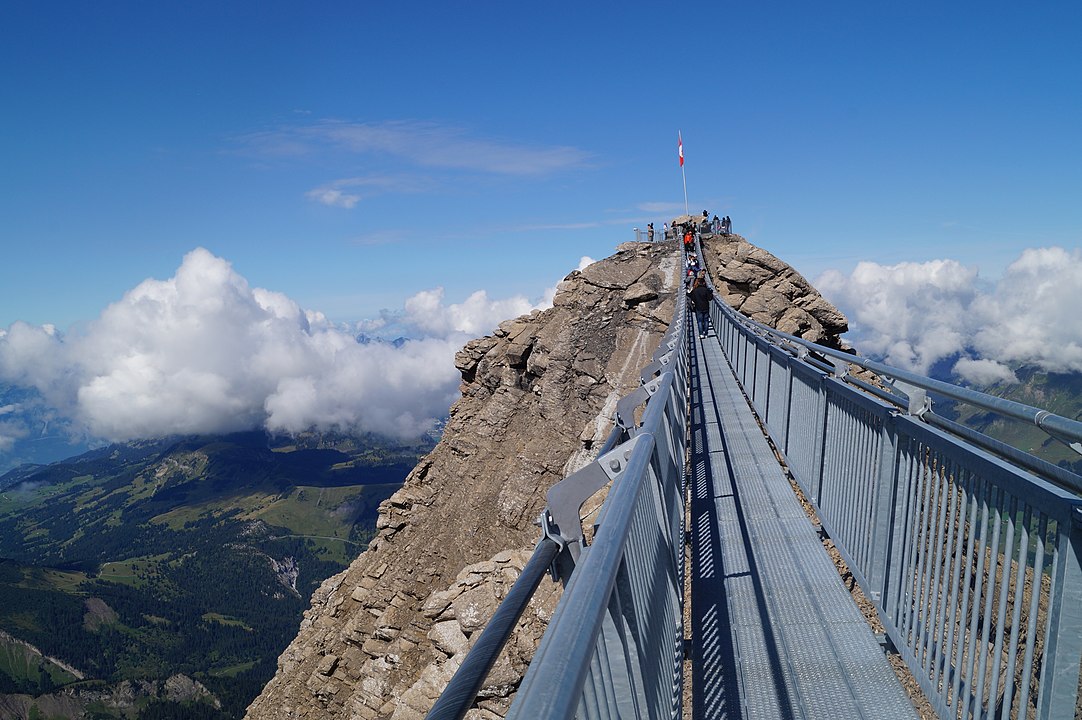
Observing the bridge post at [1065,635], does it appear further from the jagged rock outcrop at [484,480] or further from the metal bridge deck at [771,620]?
the jagged rock outcrop at [484,480]

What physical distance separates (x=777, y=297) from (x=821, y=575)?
79.6 ft

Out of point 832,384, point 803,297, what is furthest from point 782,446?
point 803,297

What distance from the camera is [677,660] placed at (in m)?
4.60

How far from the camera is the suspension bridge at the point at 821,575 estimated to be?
2602mm

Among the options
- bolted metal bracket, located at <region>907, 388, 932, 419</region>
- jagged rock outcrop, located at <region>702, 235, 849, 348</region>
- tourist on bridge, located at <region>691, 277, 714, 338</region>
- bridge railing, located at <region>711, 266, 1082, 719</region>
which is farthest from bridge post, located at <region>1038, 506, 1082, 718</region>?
jagged rock outcrop, located at <region>702, 235, 849, 348</region>

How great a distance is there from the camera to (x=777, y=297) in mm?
29578

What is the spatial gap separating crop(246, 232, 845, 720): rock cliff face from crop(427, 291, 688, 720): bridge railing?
1756 cm

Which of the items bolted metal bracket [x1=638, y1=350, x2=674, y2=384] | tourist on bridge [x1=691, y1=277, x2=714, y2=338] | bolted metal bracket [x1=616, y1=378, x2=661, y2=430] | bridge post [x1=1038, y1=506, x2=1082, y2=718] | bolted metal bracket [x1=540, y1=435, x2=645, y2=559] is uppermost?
tourist on bridge [x1=691, y1=277, x2=714, y2=338]

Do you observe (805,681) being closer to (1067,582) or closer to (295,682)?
(1067,582)

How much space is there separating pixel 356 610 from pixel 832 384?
92.8 feet

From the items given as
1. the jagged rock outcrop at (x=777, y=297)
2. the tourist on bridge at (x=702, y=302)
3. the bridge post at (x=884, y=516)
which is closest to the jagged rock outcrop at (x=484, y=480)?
Answer: the tourist on bridge at (x=702, y=302)

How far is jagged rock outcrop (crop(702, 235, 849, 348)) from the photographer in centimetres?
2786

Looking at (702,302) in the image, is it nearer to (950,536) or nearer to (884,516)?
(884,516)

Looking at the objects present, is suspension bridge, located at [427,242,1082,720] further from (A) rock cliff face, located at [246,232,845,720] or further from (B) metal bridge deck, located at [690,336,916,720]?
(A) rock cliff face, located at [246,232,845,720]
